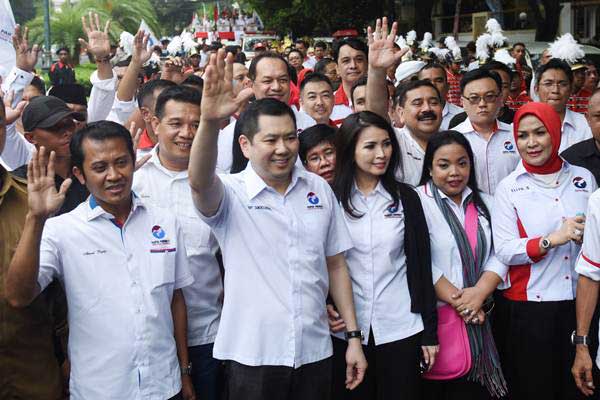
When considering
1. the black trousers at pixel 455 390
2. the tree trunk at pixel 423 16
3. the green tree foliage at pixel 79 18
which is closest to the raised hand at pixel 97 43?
the black trousers at pixel 455 390

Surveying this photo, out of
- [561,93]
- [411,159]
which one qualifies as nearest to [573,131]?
[561,93]

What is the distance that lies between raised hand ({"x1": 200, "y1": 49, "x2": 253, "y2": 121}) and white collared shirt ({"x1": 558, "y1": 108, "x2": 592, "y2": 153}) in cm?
345

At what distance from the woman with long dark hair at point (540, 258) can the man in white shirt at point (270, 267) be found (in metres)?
1.18

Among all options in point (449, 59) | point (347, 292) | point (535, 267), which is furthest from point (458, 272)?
point (449, 59)

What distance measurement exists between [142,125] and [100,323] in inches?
89.3

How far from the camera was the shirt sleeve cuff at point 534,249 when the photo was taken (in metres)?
3.67

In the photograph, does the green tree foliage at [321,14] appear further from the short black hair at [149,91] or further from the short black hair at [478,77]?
the short black hair at [149,91]

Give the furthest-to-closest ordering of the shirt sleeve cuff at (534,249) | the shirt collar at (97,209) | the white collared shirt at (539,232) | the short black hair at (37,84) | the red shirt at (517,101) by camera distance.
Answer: the red shirt at (517,101)
the short black hair at (37,84)
the white collared shirt at (539,232)
the shirt sleeve cuff at (534,249)
the shirt collar at (97,209)

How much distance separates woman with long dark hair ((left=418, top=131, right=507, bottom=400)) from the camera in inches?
146

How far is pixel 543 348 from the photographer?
380cm

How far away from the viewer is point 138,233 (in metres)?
3.08

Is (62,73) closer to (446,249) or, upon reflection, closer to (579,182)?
(446,249)

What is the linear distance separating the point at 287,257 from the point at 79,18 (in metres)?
33.9

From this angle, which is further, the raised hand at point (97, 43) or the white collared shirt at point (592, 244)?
the raised hand at point (97, 43)
